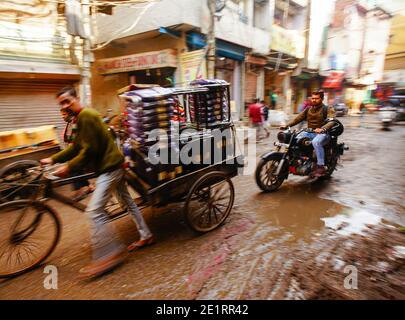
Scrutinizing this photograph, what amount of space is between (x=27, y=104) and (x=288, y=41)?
1534cm

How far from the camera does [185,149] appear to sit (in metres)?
3.39

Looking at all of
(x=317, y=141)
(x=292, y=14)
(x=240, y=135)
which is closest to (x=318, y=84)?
(x=292, y=14)

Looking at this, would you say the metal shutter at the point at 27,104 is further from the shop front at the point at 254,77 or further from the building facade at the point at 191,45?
the shop front at the point at 254,77

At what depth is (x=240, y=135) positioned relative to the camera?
33.3 feet

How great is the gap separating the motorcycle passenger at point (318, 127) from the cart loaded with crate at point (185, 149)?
1779 mm

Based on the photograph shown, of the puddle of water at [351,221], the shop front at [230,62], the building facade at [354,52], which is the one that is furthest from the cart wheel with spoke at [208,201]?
the building facade at [354,52]

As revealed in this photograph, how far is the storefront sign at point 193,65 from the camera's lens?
959 centimetres

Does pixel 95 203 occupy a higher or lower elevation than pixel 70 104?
lower

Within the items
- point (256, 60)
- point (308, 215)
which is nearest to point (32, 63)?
point (308, 215)

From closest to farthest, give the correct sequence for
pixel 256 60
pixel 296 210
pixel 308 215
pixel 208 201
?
pixel 208 201 → pixel 308 215 → pixel 296 210 → pixel 256 60

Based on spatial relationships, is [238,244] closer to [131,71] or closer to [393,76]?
[131,71]

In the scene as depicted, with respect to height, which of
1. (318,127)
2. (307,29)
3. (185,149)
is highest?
(307,29)

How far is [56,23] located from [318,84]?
22.7 m
